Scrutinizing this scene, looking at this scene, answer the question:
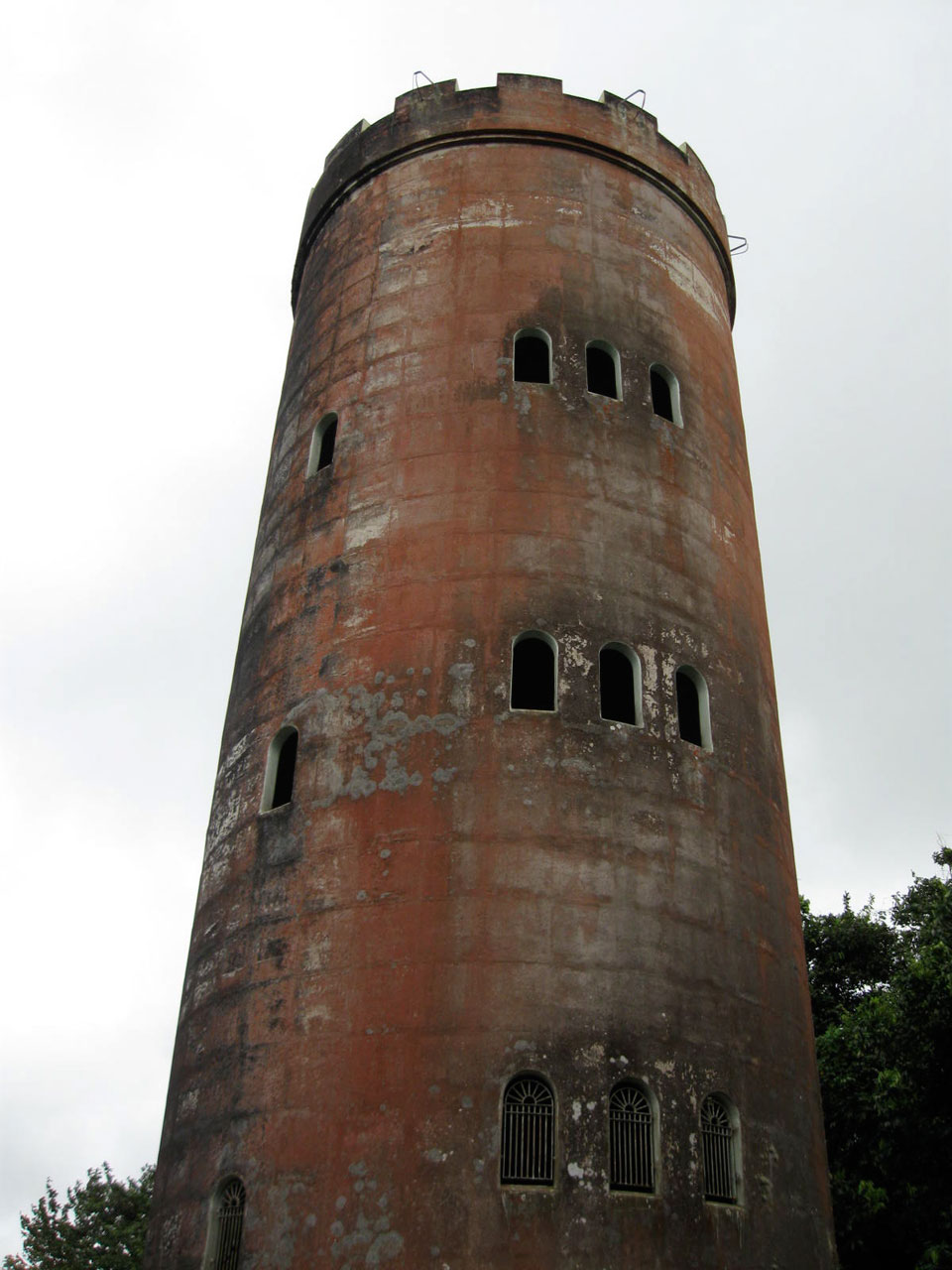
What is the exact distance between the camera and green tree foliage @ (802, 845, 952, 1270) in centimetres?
1761

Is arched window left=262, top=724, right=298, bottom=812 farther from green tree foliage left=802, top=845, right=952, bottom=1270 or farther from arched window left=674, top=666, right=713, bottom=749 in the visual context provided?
green tree foliage left=802, top=845, right=952, bottom=1270

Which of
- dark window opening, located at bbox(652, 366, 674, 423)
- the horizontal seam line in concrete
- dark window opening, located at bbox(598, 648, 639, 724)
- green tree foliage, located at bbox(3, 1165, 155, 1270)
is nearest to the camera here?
dark window opening, located at bbox(598, 648, 639, 724)

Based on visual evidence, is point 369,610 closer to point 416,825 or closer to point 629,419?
point 416,825

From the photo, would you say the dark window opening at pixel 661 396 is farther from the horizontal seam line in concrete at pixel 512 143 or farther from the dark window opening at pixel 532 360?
the horizontal seam line in concrete at pixel 512 143

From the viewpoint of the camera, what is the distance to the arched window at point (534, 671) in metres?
14.9

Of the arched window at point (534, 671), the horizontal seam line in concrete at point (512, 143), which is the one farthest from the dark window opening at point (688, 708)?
the horizontal seam line in concrete at point (512, 143)

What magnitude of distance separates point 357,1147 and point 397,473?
820 centimetres

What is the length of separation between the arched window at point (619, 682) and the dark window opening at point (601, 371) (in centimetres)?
398

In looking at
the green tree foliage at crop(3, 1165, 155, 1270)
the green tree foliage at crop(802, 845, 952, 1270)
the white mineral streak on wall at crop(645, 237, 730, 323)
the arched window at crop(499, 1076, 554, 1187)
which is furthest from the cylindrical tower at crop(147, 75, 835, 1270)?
the green tree foliage at crop(3, 1165, 155, 1270)

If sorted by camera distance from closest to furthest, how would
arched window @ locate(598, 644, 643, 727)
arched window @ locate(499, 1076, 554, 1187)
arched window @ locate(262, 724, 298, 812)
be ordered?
1. arched window @ locate(499, 1076, 554, 1187)
2. arched window @ locate(598, 644, 643, 727)
3. arched window @ locate(262, 724, 298, 812)

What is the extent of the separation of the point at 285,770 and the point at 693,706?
510 centimetres

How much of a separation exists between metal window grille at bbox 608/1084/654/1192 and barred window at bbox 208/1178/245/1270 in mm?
3773

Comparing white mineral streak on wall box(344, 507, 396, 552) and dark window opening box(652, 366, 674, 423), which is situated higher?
dark window opening box(652, 366, 674, 423)

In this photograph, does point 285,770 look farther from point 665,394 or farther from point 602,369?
point 665,394
